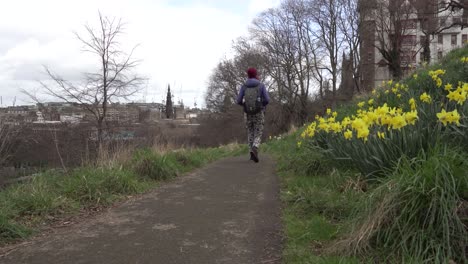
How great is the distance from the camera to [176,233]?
12.0 feet

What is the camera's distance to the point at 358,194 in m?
3.88

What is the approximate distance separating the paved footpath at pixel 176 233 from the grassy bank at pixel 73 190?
260mm

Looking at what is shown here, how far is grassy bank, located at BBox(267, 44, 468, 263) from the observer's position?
8.59 ft

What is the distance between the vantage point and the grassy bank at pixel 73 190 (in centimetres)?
393

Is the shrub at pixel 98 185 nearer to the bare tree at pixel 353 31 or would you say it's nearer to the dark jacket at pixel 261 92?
the dark jacket at pixel 261 92

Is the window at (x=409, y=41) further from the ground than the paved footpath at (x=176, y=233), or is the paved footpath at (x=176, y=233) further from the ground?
the window at (x=409, y=41)

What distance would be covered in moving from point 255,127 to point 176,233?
4989 mm

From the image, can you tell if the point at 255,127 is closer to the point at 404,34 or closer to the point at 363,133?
the point at 363,133

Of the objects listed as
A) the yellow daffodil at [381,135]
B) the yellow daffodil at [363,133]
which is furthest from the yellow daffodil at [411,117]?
the yellow daffodil at [363,133]

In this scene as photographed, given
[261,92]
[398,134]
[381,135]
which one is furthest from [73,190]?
[261,92]

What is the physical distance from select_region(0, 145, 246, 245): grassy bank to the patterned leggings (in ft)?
6.76

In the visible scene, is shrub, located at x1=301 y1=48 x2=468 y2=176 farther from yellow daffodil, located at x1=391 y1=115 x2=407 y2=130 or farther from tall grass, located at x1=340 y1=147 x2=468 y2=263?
tall grass, located at x1=340 y1=147 x2=468 y2=263

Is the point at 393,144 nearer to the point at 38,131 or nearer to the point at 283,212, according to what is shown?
the point at 283,212

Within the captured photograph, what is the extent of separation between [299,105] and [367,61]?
8.80m
